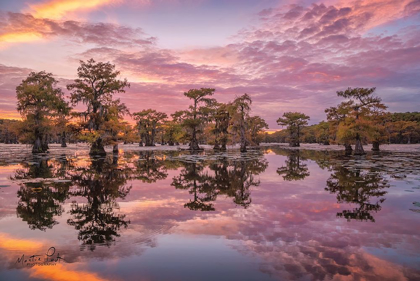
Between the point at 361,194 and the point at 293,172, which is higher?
the point at 361,194

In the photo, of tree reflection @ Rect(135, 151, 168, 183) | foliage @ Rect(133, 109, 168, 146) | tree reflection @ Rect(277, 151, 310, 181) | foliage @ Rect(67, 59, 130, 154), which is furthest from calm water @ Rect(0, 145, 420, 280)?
foliage @ Rect(133, 109, 168, 146)

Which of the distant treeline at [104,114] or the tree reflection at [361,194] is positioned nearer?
the tree reflection at [361,194]

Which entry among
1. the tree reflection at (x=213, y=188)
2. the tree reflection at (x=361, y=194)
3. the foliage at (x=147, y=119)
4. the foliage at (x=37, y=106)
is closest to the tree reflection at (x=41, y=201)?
the tree reflection at (x=213, y=188)

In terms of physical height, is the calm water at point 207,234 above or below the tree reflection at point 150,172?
above

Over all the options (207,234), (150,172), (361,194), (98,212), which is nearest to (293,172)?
(361,194)

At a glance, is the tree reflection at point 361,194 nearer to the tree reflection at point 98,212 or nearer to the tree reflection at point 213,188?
the tree reflection at point 213,188

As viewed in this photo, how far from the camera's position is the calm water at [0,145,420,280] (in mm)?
4660

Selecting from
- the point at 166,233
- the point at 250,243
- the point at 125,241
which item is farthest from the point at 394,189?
the point at 125,241

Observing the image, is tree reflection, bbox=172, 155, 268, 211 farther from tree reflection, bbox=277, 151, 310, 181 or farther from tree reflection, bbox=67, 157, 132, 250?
tree reflection, bbox=277, 151, 310, 181

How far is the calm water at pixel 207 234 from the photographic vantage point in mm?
4660

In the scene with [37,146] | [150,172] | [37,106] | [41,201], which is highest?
[37,106]

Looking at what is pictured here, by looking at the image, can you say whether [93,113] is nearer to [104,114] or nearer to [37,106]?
[104,114]

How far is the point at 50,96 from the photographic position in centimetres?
4269

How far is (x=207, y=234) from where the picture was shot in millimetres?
6492
